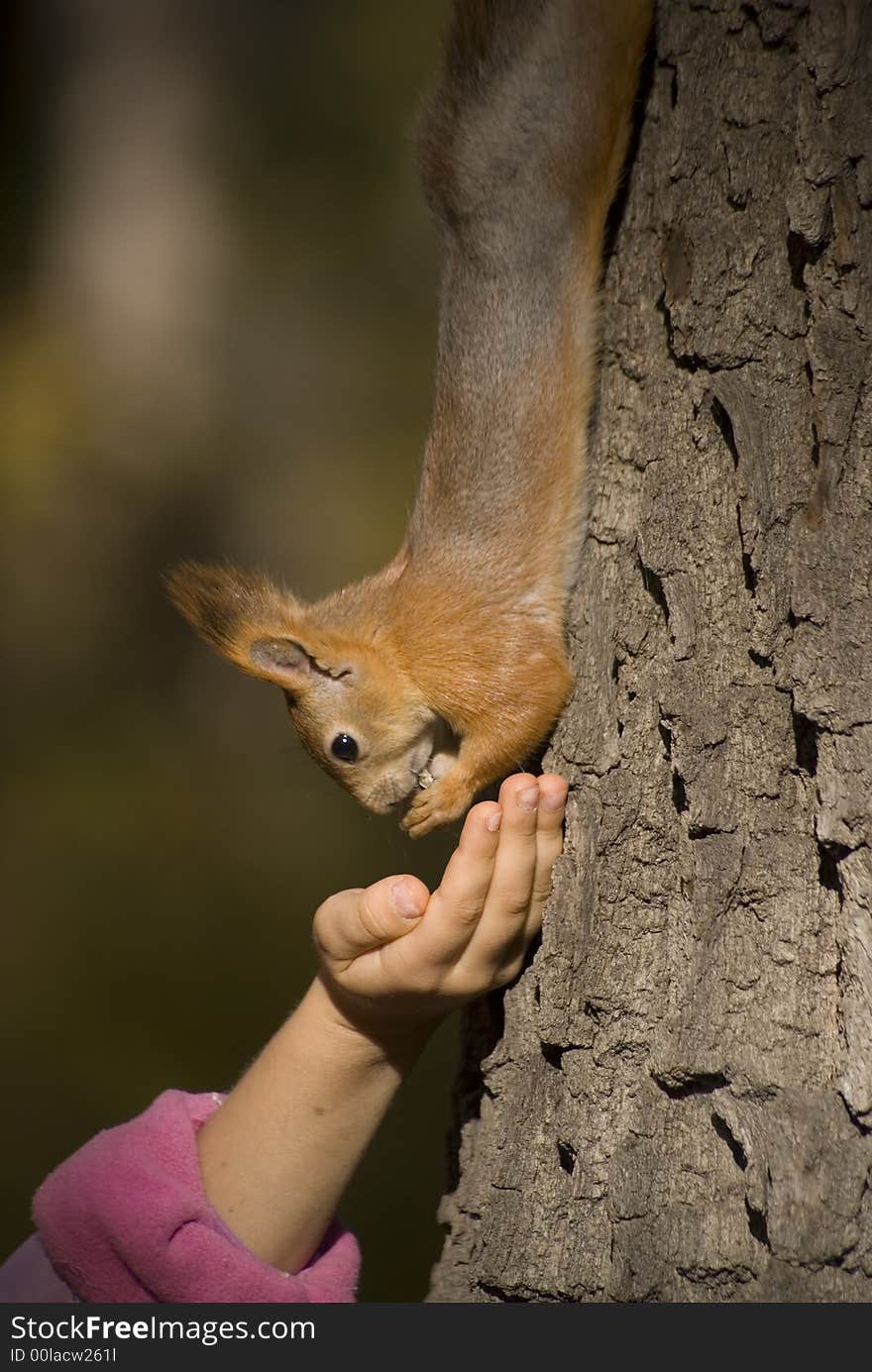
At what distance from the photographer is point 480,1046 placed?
41.5 inches

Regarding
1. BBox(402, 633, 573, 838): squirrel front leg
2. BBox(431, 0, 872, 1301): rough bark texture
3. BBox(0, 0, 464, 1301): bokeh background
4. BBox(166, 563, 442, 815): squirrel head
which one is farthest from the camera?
BBox(0, 0, 464, 1301): bokeh background

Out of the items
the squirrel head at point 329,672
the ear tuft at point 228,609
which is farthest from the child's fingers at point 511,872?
the ear tuft at point 228,609

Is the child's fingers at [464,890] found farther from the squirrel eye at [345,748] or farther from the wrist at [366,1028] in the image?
the squirrel eye at [345,748]

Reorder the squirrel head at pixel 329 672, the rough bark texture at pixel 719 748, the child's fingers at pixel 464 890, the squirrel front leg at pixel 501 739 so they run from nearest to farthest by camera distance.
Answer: the rough bark texture at pixel 719 748, the child's fingers at pixel 464 890, the squirrel front leg at pixel 501 739, the squirrel head at pixel 329 672

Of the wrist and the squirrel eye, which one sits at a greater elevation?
the squirrel eye

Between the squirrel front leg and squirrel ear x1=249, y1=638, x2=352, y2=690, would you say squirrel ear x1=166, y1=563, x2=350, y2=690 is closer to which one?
squirrel ear x1=249, y1=638, x2=352, y2=690

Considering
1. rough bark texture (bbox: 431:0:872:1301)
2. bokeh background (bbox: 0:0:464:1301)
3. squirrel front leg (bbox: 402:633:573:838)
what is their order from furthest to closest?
bokeh background (bbox: 0:0:464:1301) < squirrel front leg (bbox: 402:633:573:838) < rough bark texture (bbox: 431:0:872:1301)

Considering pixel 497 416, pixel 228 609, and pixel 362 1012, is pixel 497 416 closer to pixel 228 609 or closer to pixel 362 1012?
pixel 228 609

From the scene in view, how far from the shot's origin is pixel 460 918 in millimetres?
907

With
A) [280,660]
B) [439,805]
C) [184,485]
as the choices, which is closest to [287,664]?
[280,660]

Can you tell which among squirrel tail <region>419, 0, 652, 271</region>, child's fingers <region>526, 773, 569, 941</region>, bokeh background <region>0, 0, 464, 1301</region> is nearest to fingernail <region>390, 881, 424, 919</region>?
child's fingers <region>526, 773, 569, 941</region>

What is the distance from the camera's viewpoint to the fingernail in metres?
0.91

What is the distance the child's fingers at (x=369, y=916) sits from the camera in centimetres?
91

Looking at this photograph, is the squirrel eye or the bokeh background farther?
the bokeh background
